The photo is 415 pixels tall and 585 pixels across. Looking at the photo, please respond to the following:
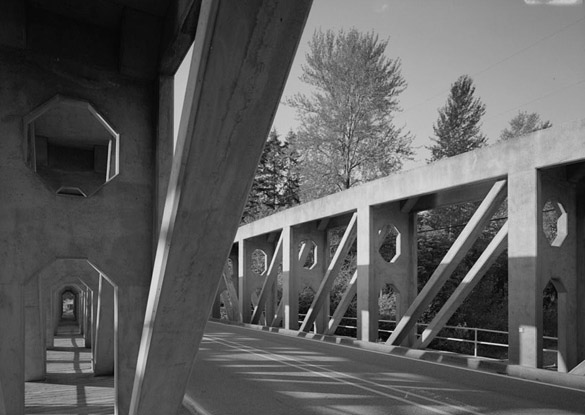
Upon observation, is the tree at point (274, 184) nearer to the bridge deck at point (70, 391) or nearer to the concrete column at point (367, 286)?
the concrete column at point (367, 286)

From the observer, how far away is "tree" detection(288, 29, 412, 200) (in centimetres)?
3069

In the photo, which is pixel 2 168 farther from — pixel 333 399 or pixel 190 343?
pixel 333 399

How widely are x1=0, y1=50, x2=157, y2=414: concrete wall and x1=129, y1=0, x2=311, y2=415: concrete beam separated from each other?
12.8ft

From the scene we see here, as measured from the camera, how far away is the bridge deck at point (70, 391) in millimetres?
7832

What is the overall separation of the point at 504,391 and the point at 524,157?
16.1 ft

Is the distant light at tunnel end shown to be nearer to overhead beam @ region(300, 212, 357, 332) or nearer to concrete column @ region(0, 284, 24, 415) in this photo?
overhead beam @ region(300, 212, 357, 332)

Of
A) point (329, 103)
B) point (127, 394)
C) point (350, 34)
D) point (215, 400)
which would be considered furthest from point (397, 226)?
point (350, 34)

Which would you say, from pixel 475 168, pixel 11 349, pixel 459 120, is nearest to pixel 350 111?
→ pixel 459 120

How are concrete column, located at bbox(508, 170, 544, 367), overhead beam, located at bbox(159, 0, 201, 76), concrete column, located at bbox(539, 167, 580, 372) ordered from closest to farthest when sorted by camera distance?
overhead beam, located at bbox(159, 0, 201, 76), concrete column, located at bbox(508, 170, 544, 367), concrete column, located at bbox(539, 167, 580, 372)

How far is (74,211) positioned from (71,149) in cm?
667

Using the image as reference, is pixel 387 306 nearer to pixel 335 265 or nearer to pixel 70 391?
pixel 335 265

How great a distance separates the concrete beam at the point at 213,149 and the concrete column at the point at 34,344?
7.67 meters

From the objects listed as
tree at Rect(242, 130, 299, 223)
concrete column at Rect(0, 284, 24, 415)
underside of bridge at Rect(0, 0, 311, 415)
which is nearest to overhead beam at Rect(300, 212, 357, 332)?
underside of bridge at Rect(0, 0, 311, 415)

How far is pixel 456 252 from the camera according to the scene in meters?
12.6
